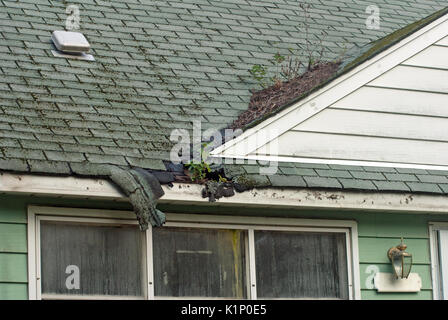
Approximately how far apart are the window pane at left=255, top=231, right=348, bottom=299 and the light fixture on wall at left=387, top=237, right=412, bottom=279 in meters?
0.43

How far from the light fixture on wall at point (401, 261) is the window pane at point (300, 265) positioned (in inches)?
17.1

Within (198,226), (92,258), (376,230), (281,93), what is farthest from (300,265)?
(92,258)

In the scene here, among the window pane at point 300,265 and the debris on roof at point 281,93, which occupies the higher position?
the debris on roof at point 281,93

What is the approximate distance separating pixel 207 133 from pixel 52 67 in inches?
61.7

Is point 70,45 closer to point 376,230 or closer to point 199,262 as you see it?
point 199,262

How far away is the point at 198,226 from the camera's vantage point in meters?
8.12

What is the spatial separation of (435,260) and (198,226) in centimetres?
228

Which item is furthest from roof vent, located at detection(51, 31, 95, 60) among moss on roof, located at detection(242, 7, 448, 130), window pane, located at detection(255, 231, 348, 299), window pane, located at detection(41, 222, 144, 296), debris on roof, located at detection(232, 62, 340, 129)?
window pane, located at detection(255, 231, 348, 299)

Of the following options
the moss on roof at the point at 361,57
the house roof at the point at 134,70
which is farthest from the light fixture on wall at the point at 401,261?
the moss on roof at the point at 361,57

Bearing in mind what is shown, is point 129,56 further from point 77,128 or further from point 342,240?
point 342,240

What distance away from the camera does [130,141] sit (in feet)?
26.2

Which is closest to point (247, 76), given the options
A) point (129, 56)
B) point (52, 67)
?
point (129, 56)

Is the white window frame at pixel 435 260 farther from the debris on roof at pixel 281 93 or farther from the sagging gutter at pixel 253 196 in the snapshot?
the debris on roof at pixel 281 93

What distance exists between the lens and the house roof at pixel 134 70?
305 inches
